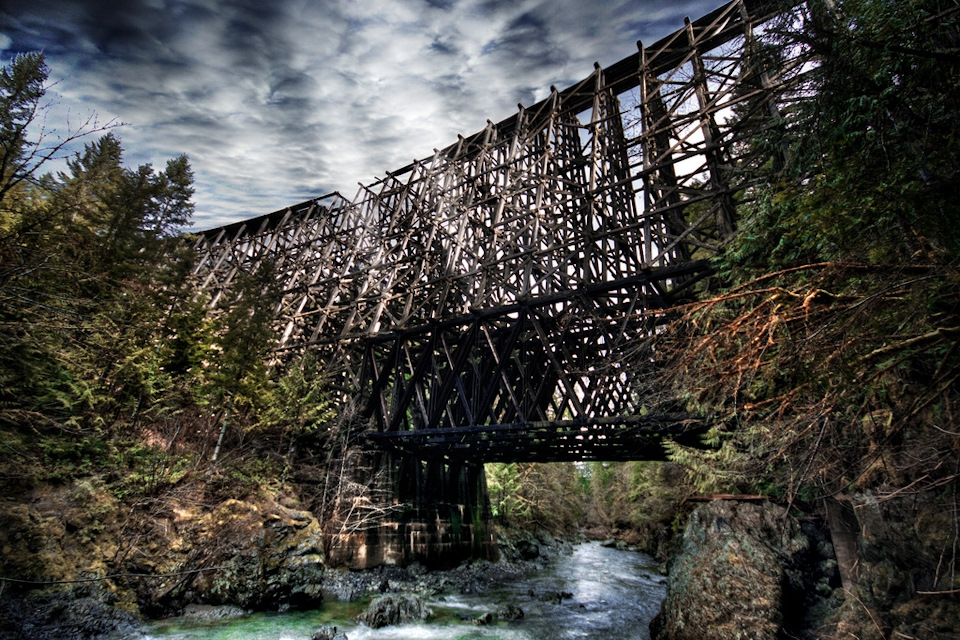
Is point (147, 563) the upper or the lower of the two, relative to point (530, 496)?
upper

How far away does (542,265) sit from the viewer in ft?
40.6

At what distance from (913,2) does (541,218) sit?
9.45 m

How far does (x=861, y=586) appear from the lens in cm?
587

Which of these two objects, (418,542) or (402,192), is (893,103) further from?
(418,542)

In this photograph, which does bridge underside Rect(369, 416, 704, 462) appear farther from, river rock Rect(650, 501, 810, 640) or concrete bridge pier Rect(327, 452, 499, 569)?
river rock Rect(650, 501, 810, 640)

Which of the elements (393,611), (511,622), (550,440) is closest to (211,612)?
(393,611)

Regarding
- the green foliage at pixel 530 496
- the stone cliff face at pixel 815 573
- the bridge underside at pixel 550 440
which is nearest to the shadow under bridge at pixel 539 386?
the bridge underside at pixel 550 440

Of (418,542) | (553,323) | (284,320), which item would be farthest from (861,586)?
(284,320)

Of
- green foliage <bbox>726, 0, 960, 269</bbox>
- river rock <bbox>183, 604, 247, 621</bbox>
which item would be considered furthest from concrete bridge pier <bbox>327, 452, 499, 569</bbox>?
green foliage <bbox>726, 0, 960, 269</bbox>

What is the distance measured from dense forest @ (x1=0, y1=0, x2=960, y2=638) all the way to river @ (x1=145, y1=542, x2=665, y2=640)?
2739 millimetres

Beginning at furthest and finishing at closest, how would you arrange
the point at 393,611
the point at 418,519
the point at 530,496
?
the point at 530,496
the point at 418,519
the point at 393,611

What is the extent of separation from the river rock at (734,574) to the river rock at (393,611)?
576 centimetres

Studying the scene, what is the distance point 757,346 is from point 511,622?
10707 millimetres

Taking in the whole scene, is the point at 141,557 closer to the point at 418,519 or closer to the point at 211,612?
the point at 211,612
